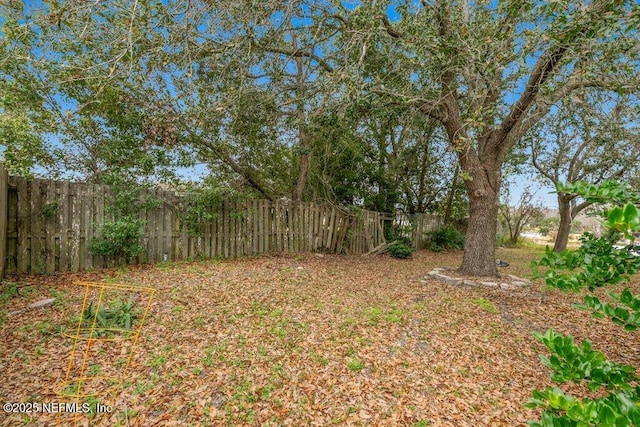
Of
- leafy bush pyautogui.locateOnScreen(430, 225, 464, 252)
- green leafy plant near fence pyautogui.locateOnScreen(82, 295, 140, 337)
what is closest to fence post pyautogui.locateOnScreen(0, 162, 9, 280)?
green leafy plant near fence pyautogui.locateOnScreen(82, 295, 140, 337)

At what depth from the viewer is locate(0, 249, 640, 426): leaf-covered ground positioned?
2.31m

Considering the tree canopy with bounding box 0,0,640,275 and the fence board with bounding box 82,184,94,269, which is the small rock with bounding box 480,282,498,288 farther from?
the fence board with bounding box 82,184,94,269

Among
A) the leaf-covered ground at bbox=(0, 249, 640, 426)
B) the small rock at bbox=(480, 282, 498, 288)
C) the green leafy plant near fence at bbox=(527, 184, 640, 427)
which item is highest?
the green leafy plant near fence at bbox=(527, 184, 640, 427)

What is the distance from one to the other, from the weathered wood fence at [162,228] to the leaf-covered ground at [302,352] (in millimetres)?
483

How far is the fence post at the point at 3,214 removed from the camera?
13.9 ft

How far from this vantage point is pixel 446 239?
11602 mm

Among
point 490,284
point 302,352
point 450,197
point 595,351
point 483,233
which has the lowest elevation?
point 302,352

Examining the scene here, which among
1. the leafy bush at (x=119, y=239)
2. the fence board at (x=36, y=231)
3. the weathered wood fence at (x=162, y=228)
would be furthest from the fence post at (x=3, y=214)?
the leafy bush at (x=119, y=239)

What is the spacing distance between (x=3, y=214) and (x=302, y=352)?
4.68 metres

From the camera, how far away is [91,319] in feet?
10.9

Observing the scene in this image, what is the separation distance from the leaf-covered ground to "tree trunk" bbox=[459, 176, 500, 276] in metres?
1.03

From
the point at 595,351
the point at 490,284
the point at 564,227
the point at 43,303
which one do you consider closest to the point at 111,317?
the point at 43,303

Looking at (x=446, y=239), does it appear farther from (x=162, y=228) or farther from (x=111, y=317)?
(x=111, y=317)

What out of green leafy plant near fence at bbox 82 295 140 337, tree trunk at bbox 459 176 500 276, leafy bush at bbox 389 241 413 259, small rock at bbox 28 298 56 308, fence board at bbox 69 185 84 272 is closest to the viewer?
green leafy plant near fence at bbox 82 295 140 337
